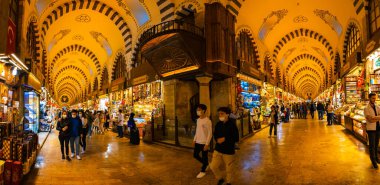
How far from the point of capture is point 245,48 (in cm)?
1305

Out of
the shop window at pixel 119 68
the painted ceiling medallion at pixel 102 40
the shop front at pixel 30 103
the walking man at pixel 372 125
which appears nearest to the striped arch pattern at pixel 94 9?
the shop window at pixel 119 68

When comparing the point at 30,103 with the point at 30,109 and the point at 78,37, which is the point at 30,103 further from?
the point at 78,37

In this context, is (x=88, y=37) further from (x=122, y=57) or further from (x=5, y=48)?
(x=5, y=48)

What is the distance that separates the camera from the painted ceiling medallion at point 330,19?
12.8m

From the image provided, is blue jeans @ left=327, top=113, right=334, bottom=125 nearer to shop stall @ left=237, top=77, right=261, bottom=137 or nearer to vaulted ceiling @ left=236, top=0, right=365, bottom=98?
vaulted ceiling @ left=236, top=0, right=365, bottom=98

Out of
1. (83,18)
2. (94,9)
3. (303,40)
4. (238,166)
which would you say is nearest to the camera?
(238,166)

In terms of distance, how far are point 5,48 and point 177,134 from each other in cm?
496

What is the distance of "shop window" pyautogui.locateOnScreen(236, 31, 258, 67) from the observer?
1211cm

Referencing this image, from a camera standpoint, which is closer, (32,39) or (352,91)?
(32,39)

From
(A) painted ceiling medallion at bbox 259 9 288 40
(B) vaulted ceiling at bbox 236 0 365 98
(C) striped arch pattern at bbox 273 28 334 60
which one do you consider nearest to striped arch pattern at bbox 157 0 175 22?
(B) vaulted ceiling at bbox 236 0 365 98

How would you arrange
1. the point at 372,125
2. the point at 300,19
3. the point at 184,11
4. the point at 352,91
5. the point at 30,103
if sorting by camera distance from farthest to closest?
1. the point at 300,19
2. the point at 352,91
3. the point at 184,11
4. the point at 30,103
5. the point at 372,125

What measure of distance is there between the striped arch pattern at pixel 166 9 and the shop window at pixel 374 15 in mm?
6749

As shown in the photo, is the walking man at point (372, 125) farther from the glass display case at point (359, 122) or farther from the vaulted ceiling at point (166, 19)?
the vaulted ceiling at point (166, 19)

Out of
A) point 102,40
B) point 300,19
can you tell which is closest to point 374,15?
point 300,19
